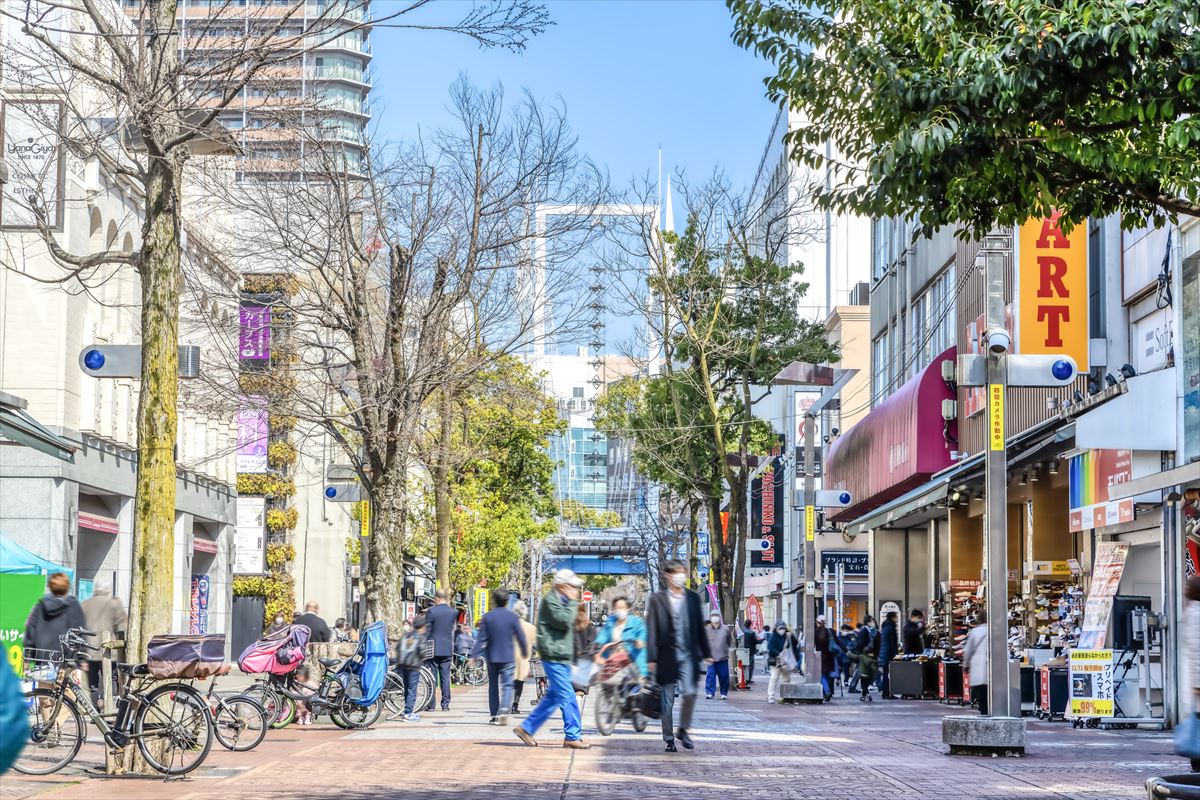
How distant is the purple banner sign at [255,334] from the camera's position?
83.3ft

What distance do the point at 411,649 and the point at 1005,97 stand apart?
552 inches

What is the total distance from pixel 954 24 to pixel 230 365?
17.6 meters

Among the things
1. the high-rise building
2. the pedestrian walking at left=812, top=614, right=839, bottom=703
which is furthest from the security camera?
the pedestrian walking at left=812, top=614, right=839, bottom=703

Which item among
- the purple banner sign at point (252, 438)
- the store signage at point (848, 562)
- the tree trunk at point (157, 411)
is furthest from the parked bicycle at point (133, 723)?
the store signage at point (848, 562)

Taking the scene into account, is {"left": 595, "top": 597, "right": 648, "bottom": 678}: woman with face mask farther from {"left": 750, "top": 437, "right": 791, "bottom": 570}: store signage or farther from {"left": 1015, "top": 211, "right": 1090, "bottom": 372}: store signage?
{"left": 750, "top": 437, "right": 791, "bottom": 570}: store signage

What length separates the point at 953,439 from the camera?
32.5 metres

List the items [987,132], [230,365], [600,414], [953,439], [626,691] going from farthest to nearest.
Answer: [600,414] → [953,439] → [230,365] → [626,691] → [987,132]

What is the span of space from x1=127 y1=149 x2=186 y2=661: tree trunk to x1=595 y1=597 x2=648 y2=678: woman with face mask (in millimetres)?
5530

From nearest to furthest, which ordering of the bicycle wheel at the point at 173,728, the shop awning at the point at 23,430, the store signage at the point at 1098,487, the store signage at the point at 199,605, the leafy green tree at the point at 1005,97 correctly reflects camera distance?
the leafy green tree at the point at 1005,97 → the bicycle wheel at the point at 173,728 → the shop awning at the point at 23,430 → the store signage at the point at 1098,487 → the store signage at the point at 199,605

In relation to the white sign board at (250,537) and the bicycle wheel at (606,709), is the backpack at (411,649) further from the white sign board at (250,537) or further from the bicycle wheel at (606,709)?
the white sign board at (250,537)

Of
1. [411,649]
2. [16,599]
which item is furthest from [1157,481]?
[16,599]

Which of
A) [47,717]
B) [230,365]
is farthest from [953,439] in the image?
[47,717]

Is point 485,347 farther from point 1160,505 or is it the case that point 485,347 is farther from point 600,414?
point 600,414

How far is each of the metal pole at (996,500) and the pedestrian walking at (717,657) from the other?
1112 cm
